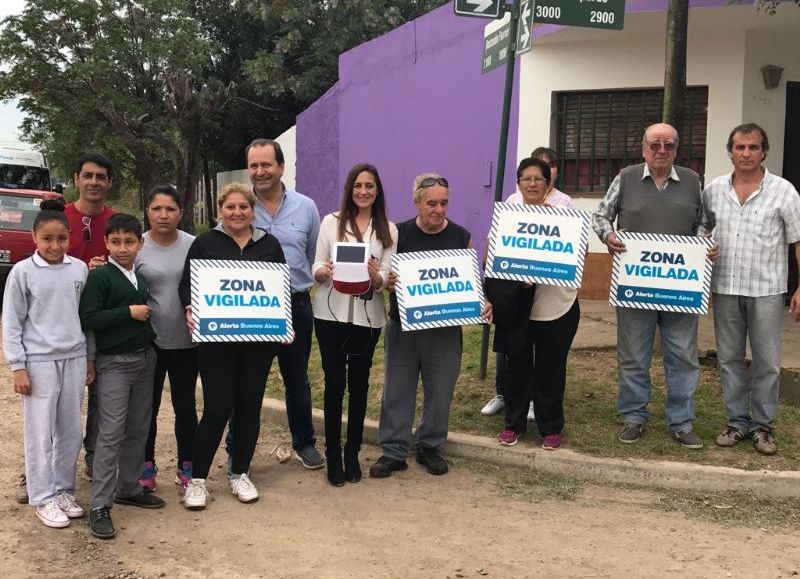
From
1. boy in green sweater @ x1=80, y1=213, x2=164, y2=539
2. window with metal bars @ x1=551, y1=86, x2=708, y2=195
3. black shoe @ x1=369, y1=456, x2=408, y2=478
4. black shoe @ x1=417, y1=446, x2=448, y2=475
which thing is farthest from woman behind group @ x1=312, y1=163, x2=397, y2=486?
window with metal bars @ x1=551, y1=86, x2=708, y2=195

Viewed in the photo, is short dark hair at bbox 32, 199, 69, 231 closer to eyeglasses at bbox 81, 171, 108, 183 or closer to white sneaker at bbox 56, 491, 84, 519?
eyeglasses at bbox 81, 171, 108, 183

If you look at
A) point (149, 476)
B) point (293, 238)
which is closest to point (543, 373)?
point (293, 238)

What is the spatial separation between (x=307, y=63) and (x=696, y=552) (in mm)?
21946

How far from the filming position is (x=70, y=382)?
409 centimetres

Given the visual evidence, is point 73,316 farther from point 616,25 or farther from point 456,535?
point 616,25

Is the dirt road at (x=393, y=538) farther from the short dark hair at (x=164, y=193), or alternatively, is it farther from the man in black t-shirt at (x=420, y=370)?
the short dark hair at (x=164, y=193)

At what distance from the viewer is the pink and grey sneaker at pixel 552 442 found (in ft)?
16.7

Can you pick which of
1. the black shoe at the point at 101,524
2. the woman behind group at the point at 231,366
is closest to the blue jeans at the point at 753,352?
the woman behind group at the point at 231,366

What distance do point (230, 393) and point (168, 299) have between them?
61cm

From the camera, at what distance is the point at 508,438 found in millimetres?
5191

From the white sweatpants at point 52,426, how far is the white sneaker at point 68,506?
31 mm

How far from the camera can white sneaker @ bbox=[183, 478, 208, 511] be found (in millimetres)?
4305

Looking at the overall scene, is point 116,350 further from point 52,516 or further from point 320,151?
point 320,151

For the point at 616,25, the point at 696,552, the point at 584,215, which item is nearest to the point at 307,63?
the point at 616,25
